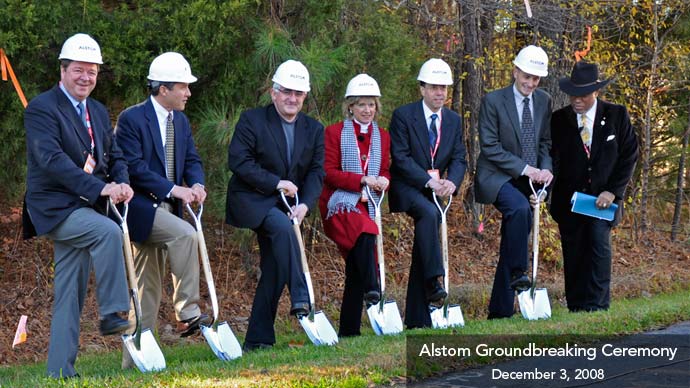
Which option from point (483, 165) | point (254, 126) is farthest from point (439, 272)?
point (254, 126)

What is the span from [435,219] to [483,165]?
93 cm

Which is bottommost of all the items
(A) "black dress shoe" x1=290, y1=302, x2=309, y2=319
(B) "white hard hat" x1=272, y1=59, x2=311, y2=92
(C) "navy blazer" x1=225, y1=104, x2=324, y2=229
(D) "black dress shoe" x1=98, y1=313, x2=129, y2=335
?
(A) "black dress shoe" x1=290, y1=302, x2=309, y2=319

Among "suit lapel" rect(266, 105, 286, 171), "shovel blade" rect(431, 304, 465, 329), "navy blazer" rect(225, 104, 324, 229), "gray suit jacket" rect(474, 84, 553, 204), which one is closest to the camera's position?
"navy blazer" rect(225, 104, 324, 229)

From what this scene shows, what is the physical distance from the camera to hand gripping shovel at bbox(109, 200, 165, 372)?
7203mm

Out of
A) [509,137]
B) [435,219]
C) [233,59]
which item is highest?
[233,59]

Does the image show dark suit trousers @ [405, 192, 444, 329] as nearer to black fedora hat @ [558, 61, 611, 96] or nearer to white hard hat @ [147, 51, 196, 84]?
black fedora hat @ [558, 61, 611, 96]

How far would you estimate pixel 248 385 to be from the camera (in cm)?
617

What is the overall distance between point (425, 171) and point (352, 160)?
645mm

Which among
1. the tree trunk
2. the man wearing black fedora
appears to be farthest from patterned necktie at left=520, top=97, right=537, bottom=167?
the tree trunk

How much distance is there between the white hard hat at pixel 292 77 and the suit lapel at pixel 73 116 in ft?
5.59

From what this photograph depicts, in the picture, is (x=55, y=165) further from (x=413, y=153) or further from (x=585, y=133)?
(x=585, y=133)

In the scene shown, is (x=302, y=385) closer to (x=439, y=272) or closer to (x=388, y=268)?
(x=439, y=272)

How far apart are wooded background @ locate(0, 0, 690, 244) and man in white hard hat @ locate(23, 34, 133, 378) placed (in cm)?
262

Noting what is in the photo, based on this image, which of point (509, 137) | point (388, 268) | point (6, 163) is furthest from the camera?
point (388, 268)
